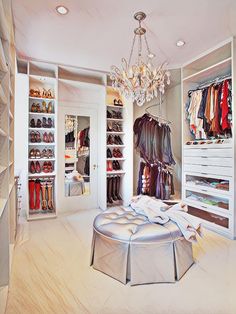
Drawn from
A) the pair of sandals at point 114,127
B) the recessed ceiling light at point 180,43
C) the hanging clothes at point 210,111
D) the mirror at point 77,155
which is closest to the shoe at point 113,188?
the mirror at point 77,155

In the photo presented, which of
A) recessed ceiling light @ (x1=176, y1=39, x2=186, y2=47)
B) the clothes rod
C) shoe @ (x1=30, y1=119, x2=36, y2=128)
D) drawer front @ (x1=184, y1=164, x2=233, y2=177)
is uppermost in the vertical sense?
recessed ceiling light @ (x1=176, y1=39, x2=186, y2=47)

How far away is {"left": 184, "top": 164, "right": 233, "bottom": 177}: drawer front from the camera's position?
9.37 ft

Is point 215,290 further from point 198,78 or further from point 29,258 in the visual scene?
point 198,78

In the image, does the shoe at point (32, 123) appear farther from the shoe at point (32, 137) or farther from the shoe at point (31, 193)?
the shoe at point (31, 193)

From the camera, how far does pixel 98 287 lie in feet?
5.95

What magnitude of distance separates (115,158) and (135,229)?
7.67ft

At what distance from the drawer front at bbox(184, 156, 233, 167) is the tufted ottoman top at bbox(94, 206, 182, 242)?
1359 millimetres

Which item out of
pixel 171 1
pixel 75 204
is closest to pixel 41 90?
pixel 75 204

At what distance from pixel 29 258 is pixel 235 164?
278cm

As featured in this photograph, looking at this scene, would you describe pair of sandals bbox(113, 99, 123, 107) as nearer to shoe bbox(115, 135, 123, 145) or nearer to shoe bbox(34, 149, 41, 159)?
shoe bbox(115, 135, 123, 145)

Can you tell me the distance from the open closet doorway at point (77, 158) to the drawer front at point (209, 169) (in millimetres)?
1858

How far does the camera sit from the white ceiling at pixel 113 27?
7.00ft

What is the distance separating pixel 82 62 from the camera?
3.56 meters

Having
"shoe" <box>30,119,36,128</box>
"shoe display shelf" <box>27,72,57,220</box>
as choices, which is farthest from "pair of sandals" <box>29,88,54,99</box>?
"shoe" <box>30,119,36,128</box>
